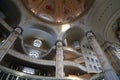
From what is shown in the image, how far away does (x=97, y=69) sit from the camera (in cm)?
1491

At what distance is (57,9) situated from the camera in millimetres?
19641

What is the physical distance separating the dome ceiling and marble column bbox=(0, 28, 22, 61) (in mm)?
5521

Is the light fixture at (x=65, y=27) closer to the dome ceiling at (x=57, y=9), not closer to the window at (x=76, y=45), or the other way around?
the dome ceiling at (x=57, y=9)

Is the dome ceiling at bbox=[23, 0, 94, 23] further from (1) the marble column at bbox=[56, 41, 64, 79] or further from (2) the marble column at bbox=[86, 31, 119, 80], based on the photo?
(2) the marble column at bbox=[86, 31, 119, 80]

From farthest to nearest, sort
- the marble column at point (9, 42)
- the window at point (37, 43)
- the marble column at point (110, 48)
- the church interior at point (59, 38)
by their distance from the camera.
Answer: the window at point (37, 43), the marble column at point (110, 48), the church interior at point (59, 38), the marble column at point (9, 42)

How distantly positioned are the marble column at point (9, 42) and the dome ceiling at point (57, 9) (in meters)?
5.52

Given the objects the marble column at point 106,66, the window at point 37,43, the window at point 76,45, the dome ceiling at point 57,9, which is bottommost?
the marble column at point 106,66

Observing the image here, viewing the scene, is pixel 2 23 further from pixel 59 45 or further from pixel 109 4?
pixel 109 4

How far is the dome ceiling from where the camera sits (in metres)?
18.8

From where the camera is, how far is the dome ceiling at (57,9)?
18797mm

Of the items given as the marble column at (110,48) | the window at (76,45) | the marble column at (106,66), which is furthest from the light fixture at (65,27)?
the marble column at (110,48)

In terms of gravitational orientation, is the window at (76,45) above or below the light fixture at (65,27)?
below

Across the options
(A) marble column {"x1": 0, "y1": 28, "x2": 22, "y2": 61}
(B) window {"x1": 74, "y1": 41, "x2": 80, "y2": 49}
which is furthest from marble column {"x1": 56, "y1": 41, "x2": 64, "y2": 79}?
(A) marble column {"x1": 0, "y1": 28, "x2": 22, "y2": 61}

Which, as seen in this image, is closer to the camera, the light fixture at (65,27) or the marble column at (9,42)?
the marble column at (9,42)
